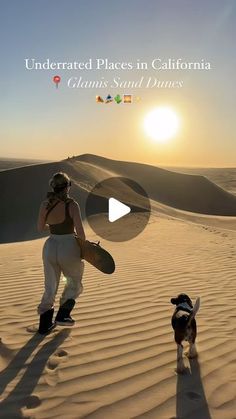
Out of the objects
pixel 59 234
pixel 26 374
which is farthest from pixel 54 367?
pixel 59 234

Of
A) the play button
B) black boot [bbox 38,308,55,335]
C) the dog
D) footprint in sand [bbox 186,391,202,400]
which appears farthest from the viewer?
the play button

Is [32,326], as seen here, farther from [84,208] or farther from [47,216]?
[84,208]

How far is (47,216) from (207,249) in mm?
8191

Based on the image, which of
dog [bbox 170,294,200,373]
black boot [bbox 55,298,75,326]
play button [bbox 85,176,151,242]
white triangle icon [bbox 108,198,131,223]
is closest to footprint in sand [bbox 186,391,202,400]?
dog [bbox 170,294,200,373]

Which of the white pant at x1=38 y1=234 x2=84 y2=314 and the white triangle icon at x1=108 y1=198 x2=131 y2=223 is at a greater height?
the white pant at x1=38 y1=234 x2=84 y2=314

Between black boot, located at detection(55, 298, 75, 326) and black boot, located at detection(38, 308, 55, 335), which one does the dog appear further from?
black boot, located at detection(38, 308, 55, 335)

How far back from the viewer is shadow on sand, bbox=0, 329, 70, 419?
349cm

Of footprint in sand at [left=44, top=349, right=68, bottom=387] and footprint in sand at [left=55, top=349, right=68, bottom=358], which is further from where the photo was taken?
footprint in sand at [left=55, top=349, right=68, bottom=358]

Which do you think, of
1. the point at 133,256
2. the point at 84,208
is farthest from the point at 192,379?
the point at 84,208

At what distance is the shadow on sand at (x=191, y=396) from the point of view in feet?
11.3

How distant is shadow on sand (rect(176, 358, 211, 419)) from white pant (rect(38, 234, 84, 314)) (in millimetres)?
1649

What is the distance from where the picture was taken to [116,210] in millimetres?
22094

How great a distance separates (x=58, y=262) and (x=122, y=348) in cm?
116

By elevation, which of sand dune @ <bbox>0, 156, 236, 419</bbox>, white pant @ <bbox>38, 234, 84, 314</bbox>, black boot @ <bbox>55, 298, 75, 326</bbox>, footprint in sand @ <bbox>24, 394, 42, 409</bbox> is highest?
white pant @ <bbox>38, 234, 84, 314</bbox>
